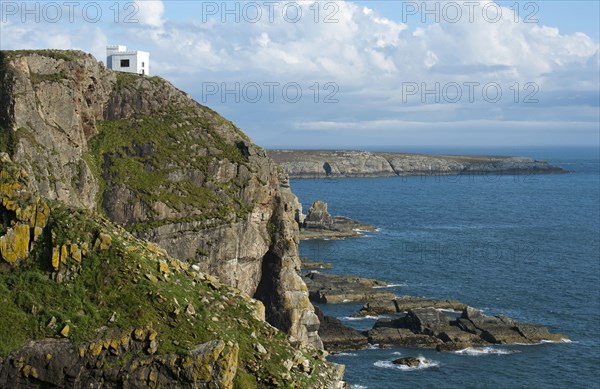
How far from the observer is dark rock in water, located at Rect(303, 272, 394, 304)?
10325 cm

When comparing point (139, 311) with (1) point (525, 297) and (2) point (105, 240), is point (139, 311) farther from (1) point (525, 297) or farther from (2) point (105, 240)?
(1) point (525, 297)

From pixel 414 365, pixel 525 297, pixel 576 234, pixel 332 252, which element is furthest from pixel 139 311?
pixel 576 234

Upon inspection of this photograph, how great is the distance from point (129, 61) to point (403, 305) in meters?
45.3

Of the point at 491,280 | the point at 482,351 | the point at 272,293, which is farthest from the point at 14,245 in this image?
the point at 491,280

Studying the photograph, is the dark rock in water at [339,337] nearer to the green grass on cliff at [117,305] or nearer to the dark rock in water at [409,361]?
the dark rock in water at [409,361]

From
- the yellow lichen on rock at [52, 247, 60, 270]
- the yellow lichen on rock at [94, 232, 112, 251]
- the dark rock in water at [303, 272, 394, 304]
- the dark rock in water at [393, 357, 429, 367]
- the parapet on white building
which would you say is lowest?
the dark rock in water at [393, 357, 429, 367]

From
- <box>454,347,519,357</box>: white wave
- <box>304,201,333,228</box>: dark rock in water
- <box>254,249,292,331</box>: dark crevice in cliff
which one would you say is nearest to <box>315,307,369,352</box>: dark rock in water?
<box>454,347,519,357</box>: white wave

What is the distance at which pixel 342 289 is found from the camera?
10600cm

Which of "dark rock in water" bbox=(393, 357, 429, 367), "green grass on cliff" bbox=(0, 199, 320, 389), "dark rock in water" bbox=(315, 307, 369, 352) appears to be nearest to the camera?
"green grass on cliff" bbox=(0, 199, 320, 389)

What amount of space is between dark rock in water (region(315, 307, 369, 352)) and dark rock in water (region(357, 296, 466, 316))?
34.3 feet

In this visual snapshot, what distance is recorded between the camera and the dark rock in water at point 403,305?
96875 millimetres

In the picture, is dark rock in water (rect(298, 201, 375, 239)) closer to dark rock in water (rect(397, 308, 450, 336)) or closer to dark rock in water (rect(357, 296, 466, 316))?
dark rock in water (rect(357, 296, 466, 316))

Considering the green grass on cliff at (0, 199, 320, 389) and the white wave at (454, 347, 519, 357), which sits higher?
the green grass on cliff at (0, 199, 320, 389)

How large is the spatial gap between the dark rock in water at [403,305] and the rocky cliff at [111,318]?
59413 millimetres
